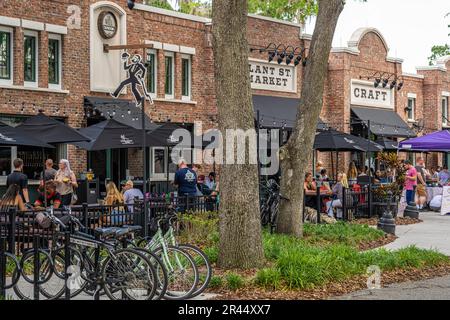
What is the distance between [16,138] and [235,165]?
21.3ft

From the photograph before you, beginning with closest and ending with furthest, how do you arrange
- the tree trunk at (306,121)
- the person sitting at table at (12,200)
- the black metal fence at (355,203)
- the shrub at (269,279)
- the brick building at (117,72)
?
the shrub at (269,279) → the person sitting at table at (12,200) → the tree trunk at (306,121) → the black metal fence at (355,203) → the brick building at (117,72)

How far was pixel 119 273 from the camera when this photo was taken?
9.45 meters

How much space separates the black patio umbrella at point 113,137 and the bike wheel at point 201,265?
837cm

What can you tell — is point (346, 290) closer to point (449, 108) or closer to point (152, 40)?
point (152, 40)

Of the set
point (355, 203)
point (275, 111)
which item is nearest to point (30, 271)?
point (355, 203)

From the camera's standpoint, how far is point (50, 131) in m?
18.1

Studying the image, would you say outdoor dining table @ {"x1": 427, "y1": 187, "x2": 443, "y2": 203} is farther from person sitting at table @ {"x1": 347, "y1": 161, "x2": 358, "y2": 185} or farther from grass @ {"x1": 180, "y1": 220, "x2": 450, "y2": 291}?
grass @ {"x1": 180, "y1": 220, "x2": 450, "y2": 291}

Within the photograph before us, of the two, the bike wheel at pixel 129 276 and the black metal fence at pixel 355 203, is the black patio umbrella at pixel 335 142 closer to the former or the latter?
the black metal fence at pixel 355 203

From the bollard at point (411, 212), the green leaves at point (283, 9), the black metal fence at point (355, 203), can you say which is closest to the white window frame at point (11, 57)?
the black metal fence at point (355, 203)

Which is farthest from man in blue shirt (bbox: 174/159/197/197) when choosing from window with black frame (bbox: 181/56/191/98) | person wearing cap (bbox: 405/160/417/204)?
window with black frame (bbox: 181/56/191/98)

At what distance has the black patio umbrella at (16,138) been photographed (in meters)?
16.2

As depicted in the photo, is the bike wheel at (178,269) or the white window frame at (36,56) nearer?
the bike wheel at (178,269)

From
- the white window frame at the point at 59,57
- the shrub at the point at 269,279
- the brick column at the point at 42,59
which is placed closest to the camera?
the shrub at the point at 269,279

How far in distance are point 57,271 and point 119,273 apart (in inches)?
39.9
